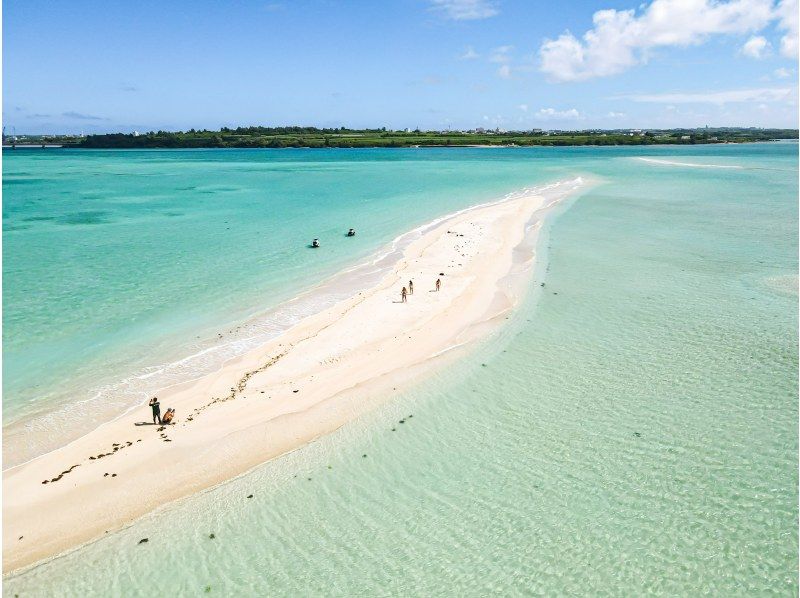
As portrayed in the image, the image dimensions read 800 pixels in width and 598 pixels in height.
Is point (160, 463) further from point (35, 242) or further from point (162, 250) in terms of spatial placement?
point (35, 242)

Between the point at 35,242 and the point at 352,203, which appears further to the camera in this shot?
the point at 352,203

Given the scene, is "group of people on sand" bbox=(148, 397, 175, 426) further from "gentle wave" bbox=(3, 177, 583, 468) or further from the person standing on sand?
"gentle wave" bbox=(3, 177, 583, 468)

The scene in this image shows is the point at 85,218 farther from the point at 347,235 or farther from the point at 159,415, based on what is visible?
the point at 159,415

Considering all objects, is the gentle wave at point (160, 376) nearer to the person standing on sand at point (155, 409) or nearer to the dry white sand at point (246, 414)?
the dry white sand at point (246, 414)

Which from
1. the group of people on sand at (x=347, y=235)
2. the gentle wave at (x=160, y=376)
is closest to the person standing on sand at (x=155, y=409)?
the gentle wave at (x=160, y=376)

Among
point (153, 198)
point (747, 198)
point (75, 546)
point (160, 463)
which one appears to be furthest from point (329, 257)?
point (747, 198)

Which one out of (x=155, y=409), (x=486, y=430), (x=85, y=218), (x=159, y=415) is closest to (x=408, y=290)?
(x=486, y=430)
